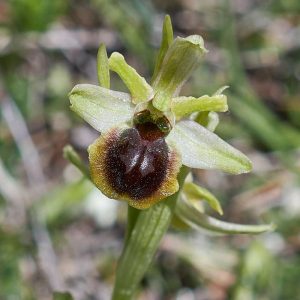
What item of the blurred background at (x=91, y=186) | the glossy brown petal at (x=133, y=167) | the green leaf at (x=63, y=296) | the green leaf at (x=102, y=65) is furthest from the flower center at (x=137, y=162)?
the blurred background at (x=91, y=186)

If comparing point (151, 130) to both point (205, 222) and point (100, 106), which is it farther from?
point (205, 222)

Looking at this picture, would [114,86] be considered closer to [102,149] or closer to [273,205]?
[273,205]

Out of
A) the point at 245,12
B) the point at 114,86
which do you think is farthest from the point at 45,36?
the point at 245,12

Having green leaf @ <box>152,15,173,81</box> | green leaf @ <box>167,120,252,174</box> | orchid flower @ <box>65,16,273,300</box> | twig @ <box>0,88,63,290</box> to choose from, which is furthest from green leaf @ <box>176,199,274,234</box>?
twig @ <box>0,88,63,290</box>

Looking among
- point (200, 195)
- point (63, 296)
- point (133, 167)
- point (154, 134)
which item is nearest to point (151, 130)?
point (154, 134)

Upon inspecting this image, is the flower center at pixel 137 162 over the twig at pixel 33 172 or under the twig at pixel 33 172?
over

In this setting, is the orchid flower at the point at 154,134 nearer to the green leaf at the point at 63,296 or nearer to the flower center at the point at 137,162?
the flower center at the point at 137,162
